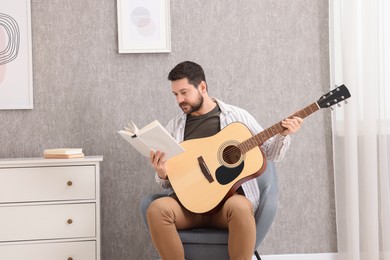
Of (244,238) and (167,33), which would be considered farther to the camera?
(167,33)

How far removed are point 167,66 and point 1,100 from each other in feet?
3.25

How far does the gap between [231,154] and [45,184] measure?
0.98 m

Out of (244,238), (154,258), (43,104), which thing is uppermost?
(43,104)

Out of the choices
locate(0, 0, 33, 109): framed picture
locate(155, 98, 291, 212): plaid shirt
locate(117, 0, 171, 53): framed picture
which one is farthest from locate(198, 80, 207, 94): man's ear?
locate(0, 0, 33, 109): framed picture

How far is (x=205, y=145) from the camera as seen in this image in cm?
293

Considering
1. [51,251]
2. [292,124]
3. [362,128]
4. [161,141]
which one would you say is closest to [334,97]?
[292,124]

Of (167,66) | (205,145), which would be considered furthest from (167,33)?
(205,145)

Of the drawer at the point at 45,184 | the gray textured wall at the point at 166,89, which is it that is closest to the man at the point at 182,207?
the drawer at the point at 45,184

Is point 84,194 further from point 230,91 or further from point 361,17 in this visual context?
point 361,17

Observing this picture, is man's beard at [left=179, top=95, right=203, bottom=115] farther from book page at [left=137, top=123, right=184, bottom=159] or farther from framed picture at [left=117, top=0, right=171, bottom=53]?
framed picture at [left=117, top=0, right=171, bottom=53]

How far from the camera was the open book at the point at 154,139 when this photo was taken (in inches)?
108

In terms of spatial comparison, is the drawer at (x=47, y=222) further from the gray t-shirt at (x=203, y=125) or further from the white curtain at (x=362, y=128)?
the white curtain at (x=362, y=128)

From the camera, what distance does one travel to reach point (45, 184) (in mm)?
3098

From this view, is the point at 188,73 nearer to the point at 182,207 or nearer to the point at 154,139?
the point at 154,139
